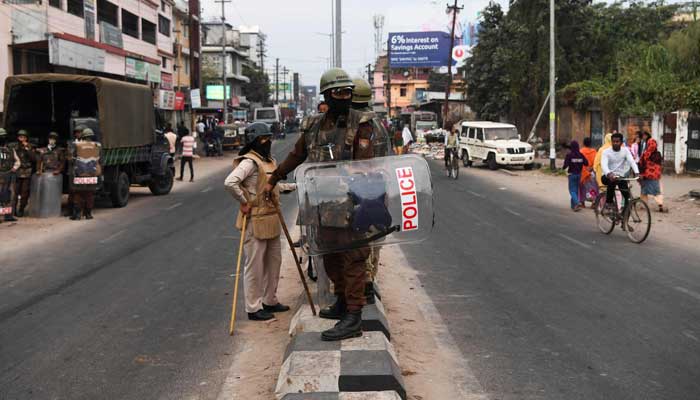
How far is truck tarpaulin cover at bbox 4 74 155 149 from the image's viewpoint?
1590cm

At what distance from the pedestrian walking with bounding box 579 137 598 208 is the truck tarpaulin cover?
10521mm

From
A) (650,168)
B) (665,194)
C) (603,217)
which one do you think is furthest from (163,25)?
(603,217)

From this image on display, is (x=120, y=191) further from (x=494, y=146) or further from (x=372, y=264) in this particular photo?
(x=494, y=146)

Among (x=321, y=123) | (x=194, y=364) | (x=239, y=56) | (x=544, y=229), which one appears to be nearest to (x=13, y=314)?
(x=194, y=364)

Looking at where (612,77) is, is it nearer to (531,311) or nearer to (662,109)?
(662,109)

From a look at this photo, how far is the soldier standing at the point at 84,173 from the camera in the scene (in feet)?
47.1

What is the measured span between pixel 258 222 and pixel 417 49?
50880 millimetres

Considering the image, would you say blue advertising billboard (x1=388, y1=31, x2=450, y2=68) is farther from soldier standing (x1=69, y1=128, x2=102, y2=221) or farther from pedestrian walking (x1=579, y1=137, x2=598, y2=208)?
soldier standing (x1=69, y1=128, x2=102, y2=221)

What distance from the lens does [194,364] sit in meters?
5.29

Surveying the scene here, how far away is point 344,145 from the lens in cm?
520

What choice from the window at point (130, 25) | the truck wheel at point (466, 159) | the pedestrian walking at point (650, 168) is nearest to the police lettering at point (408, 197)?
the pedestrian walking at point (650, 168)

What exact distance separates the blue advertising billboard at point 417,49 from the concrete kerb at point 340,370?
5158cm

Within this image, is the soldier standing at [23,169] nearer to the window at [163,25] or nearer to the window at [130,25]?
the window at [130,25]

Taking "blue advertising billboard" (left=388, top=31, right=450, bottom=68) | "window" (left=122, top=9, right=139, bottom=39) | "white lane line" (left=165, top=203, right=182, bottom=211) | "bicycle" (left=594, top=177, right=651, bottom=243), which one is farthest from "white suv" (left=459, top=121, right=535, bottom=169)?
"blue advertising billboard" (left=388, top=31, right=450, bottom=68)
